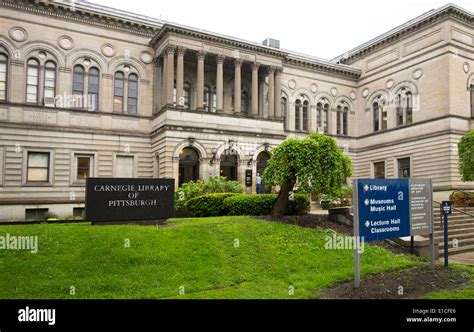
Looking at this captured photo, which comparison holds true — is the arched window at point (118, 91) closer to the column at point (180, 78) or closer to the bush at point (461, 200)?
the column at point (180, 78)

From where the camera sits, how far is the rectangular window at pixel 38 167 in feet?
88.4

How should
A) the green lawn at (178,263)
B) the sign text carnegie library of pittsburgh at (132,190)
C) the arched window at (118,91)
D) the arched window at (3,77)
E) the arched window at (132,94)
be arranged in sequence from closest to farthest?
the green lawn at (178,263), the sign text carnegie library of pittsburgh at (132,190), the arched window at (3,77), the arched window at (118,91), the arched window at (132,94)

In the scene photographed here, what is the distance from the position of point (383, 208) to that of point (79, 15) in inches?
1088

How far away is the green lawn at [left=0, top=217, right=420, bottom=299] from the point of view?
849 centimetres

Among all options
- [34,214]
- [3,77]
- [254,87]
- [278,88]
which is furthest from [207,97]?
[34,214]

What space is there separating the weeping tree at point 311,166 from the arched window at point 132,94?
1847 cm

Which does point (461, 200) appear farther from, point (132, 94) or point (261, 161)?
point (132, 94)

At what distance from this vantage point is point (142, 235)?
39.1 ft

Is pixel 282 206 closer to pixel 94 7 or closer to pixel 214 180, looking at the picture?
pixel 214 180

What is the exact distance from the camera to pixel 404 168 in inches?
1465

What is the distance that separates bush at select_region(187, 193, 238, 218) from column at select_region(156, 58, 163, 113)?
569 inches

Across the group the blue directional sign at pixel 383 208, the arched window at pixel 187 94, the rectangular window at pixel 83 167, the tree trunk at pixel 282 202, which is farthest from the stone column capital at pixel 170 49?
the blue directional sign at pixel 383 208
